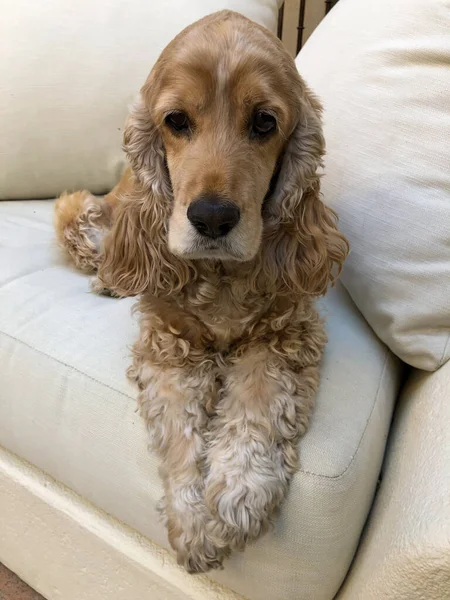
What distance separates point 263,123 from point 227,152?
0.09 metres

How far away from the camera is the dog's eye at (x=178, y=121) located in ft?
2.57

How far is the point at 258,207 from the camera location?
31.2 inches

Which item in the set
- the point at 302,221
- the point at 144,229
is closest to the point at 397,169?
the point at 302,221

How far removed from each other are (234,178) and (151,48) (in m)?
0.91

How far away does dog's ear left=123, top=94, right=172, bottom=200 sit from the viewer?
2.87 feet

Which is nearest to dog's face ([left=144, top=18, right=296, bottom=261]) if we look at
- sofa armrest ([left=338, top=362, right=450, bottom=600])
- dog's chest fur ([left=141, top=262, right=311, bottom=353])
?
dog's chest fur ([left=141, top=262, right=311, bottom=353])

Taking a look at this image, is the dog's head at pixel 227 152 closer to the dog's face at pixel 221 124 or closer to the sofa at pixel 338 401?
the dog's face at pixel 221 124

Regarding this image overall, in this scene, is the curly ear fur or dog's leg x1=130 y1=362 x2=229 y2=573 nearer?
dog's leg x1=130 y1=362 x2=229 y2=573

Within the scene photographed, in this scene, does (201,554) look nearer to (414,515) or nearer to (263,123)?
(414,515)

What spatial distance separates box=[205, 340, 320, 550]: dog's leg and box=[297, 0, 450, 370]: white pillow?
0.67 feet

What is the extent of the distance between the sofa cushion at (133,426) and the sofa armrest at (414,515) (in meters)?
0.03

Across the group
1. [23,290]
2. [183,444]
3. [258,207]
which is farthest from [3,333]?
[258,207]

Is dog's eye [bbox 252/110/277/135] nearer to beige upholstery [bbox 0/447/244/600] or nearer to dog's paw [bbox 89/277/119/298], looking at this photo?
dog's paw [bbox 89/277/119/298]

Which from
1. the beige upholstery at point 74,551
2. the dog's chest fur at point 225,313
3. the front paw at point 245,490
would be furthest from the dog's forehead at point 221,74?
the beige upholstery at point 74,551
